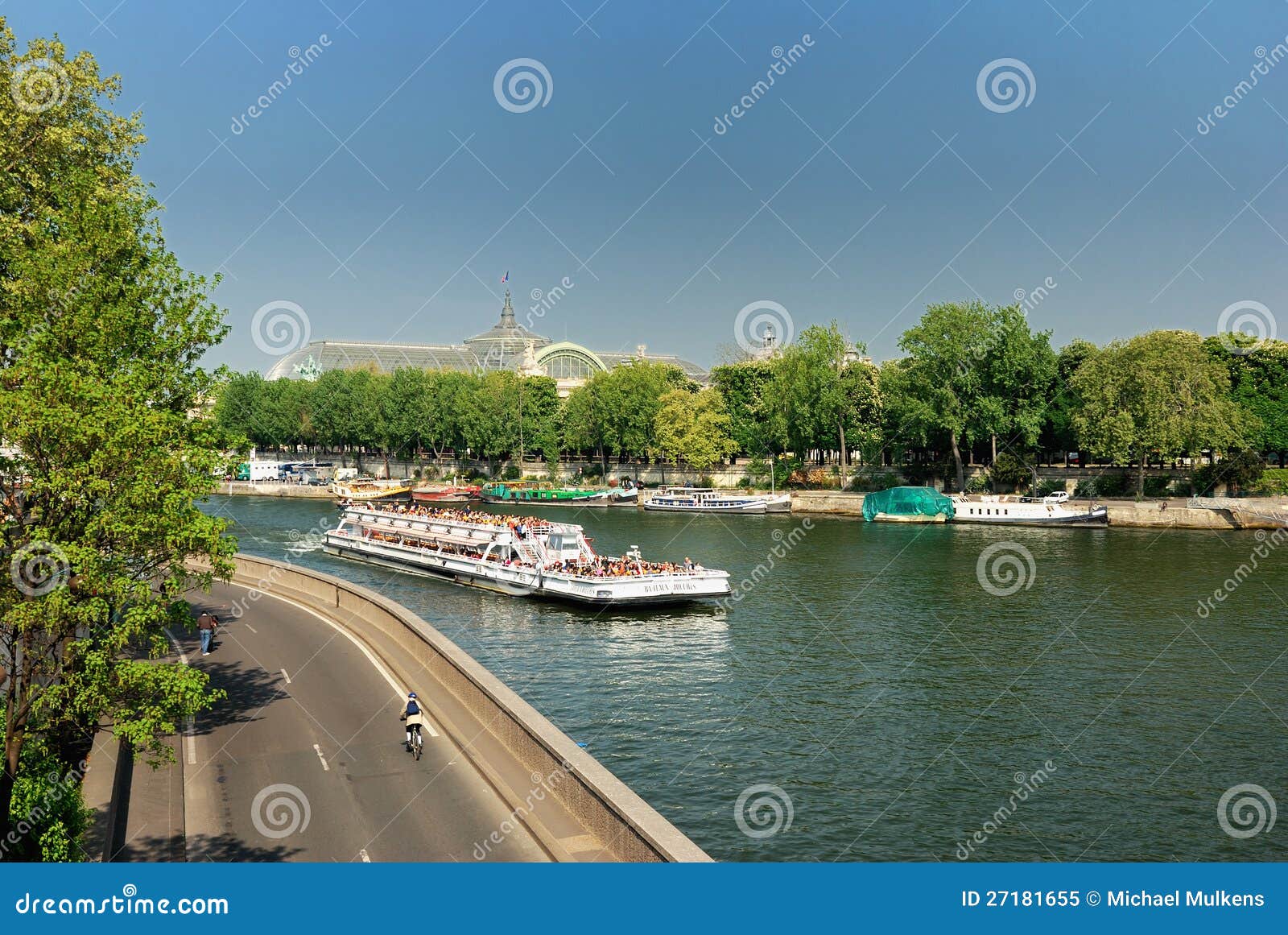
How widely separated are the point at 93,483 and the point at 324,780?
339 inches

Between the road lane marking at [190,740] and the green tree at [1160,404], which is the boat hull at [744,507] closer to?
the green tree at [1160,404]

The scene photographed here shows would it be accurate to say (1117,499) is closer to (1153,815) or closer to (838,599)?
(838,599)

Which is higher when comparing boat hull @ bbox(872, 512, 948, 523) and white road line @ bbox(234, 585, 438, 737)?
boat hull @ bbox(872, 512, 948, 523)

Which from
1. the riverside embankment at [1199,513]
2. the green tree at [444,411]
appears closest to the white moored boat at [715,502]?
the riverside embankment at [1199,513]

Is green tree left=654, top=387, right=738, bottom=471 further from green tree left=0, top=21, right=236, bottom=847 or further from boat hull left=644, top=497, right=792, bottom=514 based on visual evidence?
green tree left=0, top=21, right=236, bottom=847

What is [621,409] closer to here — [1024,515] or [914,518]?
[914,518]

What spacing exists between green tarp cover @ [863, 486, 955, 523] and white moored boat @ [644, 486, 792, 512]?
11878 millimetres

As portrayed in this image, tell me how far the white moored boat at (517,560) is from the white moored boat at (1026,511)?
4612 cm

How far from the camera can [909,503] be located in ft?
331

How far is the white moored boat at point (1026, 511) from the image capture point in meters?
91.1

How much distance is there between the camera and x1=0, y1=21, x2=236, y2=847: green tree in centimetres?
1809

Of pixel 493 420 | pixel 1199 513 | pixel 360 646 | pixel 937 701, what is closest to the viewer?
pixel 937 701

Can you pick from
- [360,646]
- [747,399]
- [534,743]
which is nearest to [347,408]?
[747,399]

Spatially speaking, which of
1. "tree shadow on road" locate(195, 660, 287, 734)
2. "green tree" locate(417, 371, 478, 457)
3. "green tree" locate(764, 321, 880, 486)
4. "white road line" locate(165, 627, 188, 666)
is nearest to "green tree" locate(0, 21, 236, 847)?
"tree shadow on road" locate(195, 660, 287, 734)
